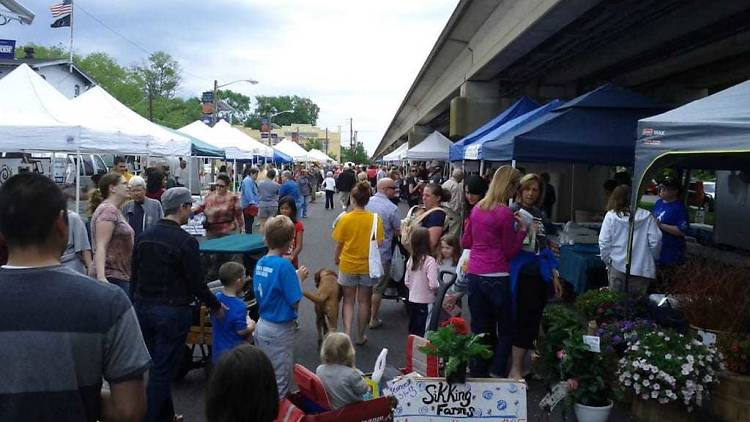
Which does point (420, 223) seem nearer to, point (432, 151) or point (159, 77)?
point (432, 151)

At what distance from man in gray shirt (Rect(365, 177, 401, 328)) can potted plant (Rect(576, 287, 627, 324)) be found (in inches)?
98.8

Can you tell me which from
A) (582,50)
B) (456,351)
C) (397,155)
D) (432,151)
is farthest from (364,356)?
(397,155)

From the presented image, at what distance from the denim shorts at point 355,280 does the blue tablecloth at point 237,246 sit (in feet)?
3.17

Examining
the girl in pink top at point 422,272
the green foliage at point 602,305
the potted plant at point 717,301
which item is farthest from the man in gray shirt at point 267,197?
the potted plant at point 717,301

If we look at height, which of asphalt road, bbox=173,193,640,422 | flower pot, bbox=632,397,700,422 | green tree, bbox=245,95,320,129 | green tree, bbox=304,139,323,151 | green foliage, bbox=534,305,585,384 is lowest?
asphalt road, bbox=173,193,640,422

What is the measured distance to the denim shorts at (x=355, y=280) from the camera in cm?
742

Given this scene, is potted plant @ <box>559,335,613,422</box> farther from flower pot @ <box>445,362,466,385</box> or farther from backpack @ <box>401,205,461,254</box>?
backpack @ <box>401,205,461,254</box>

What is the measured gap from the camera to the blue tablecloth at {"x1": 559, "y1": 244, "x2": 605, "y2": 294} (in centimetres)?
888

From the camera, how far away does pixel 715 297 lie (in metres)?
5.61

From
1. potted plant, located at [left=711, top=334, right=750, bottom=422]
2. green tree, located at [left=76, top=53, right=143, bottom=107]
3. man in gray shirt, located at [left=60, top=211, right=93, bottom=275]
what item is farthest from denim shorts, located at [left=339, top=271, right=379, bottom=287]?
green tree, located at [left=76, top=53, right=143, bottom=107]

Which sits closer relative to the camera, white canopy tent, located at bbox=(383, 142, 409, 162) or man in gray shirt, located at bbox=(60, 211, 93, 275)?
man in gray shirt, located at bbox=(60, 211, 93, 275)

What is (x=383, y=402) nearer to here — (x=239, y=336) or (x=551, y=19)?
(x=239, y=336)

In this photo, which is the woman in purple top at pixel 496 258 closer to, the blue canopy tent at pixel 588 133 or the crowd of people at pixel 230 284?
the crowd of people at pixel 230 284

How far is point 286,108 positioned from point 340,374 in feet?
569
